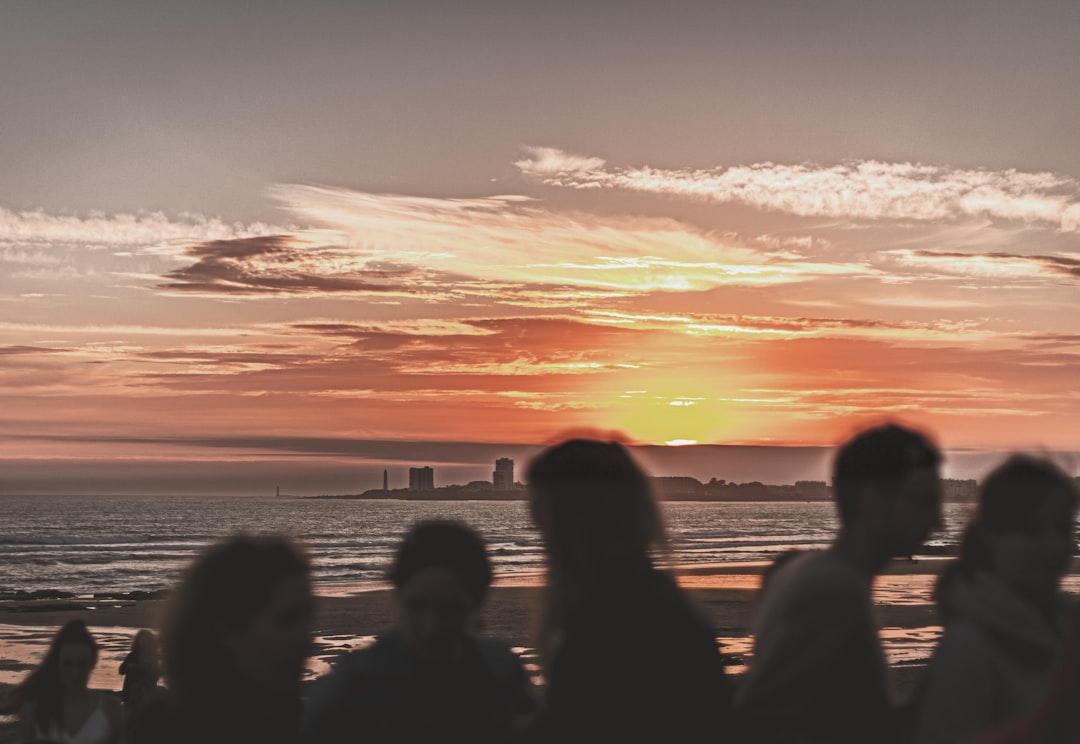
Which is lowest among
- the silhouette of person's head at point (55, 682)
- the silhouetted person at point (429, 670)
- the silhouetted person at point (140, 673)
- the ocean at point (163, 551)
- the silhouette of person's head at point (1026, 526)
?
the ocean at point (163, 551)

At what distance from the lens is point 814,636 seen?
2.92 meters

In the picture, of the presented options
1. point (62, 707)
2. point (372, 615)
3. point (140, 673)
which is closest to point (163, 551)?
point (372, 615)

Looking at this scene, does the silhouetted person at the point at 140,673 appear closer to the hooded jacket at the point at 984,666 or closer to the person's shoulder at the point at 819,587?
the person's shoulder at the point at 819,587

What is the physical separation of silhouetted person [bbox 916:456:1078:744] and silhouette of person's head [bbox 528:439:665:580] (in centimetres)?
81

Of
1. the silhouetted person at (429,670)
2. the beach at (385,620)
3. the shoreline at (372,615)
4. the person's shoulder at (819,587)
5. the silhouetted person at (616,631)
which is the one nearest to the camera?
the silhouetted person at (616,631)

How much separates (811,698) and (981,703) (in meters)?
0.41

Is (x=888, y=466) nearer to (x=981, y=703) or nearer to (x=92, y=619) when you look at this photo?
(x=981, y=703)

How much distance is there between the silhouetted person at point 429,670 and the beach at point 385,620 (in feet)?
36.9

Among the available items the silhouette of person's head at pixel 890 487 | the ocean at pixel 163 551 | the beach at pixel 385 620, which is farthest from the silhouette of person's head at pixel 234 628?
the ocean at pixel 163 551

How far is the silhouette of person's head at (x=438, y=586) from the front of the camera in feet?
10.5

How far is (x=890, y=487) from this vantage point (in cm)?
317

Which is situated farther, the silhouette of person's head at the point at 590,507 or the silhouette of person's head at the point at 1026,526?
the silhouette of person's head at the point at 1026,526

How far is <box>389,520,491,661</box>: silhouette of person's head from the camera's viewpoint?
319 cm

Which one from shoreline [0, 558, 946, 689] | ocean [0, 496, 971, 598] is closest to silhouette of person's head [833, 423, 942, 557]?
shoreline [0, 558, 946, 689]
